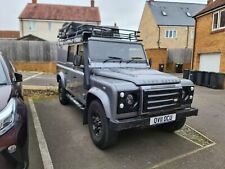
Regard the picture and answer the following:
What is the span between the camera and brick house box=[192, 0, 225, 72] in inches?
538

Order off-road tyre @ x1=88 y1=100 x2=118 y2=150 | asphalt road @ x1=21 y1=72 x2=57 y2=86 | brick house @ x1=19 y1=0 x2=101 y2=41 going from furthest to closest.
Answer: brick house @ x1=19 y1=0 x2=101 y2=41 < asphalt road @ x1=21 y1=72 x2=57 y2=86 < off-road tyre @ x1=88 y1=100 x2=118 y2=150

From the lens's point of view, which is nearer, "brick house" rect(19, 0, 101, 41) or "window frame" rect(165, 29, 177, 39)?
"window frame" rect(165, 29, 177, 39)

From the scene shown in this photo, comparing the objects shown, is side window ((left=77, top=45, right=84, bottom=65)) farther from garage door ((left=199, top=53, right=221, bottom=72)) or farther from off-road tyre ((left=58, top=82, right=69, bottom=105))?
garage door ((left=199, top=53, right=221, bottom=72))

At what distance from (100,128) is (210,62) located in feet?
41.1

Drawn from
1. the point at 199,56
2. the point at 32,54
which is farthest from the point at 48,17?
the point at 199,56

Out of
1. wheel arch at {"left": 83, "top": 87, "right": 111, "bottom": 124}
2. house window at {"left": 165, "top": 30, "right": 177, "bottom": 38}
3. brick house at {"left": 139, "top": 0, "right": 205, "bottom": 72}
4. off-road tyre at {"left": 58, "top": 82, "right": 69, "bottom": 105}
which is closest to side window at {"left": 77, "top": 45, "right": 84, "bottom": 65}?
wheel arch at {"left": 83, "top": 87, "right": 111, "bottom": 124}

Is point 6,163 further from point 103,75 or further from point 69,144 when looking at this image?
point 103,75

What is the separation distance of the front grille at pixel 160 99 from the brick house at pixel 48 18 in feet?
110

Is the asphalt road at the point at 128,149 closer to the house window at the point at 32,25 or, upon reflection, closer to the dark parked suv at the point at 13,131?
the dark parked suv at the point at 13,131

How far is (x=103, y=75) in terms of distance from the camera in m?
4.67

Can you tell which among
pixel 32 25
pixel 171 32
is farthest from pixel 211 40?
pixel 32 25

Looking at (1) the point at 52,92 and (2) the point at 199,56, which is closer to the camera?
(1) the point at 52,92

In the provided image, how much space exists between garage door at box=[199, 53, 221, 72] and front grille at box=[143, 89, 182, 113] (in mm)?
10831

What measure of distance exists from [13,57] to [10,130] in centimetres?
1832
